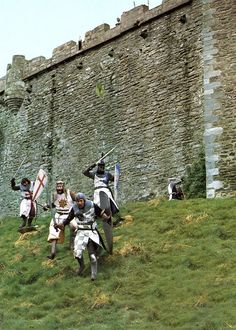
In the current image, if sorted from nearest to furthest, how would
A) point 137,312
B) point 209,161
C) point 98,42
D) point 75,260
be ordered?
point 137,312
point 75,260
point 209,161
point 98,42

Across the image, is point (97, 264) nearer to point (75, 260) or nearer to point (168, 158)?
point (75, 260)

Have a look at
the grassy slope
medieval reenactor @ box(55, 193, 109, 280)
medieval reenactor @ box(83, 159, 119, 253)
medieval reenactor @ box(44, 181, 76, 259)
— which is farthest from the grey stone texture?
medieval reenactor @ box(55, 193, 109, 280)

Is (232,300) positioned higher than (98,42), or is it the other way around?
(98,42)

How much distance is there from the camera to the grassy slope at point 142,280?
11555 millimetres

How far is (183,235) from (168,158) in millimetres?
6819

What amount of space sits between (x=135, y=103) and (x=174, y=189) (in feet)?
12.8

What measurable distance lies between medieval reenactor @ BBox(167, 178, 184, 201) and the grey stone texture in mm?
330

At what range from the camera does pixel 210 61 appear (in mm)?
21016

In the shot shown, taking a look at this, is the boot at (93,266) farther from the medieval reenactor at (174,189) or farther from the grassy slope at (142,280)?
the medieval reenactor at (174,189)

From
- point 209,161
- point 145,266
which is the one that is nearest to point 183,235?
point 145,266

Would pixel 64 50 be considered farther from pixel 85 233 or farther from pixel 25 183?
pixel 85 233

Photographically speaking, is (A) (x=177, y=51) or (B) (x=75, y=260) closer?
(B) (x=75, y=260)

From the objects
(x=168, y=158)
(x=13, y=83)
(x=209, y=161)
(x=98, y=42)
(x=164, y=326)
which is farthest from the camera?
(x=13, y=83)

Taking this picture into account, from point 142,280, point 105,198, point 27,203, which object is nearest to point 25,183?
point 27,203
